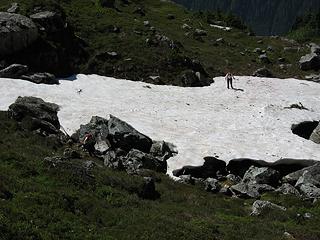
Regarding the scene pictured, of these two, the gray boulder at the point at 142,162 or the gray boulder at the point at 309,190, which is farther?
the gray boulder at the point at 142,162

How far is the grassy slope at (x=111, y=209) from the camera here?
66.5 feet

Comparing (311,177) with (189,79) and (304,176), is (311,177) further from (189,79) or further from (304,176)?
(189,79)

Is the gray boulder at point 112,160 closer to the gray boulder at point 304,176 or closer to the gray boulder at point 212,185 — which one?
the gray boulder at point 212,185

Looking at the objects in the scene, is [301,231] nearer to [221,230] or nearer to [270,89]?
[221,230]

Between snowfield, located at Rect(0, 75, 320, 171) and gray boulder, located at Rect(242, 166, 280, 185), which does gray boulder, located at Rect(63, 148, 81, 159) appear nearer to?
snowfield, located at Rect(0, 75, 320, 171)

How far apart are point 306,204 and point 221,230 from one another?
387 inches

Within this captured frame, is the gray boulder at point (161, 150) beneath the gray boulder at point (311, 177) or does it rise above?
beneath

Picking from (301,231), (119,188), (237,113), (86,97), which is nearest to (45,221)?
(119,188)

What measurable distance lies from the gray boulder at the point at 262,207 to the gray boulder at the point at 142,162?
26.0 ft

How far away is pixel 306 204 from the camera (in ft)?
105

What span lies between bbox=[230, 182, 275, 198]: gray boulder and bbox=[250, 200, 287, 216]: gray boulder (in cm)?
304

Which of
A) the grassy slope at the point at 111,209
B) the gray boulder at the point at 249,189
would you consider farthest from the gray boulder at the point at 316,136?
the grassy slope at the point at 111,209

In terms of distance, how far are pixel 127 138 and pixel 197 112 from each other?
12372 millimetres

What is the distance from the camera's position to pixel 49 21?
190ft
